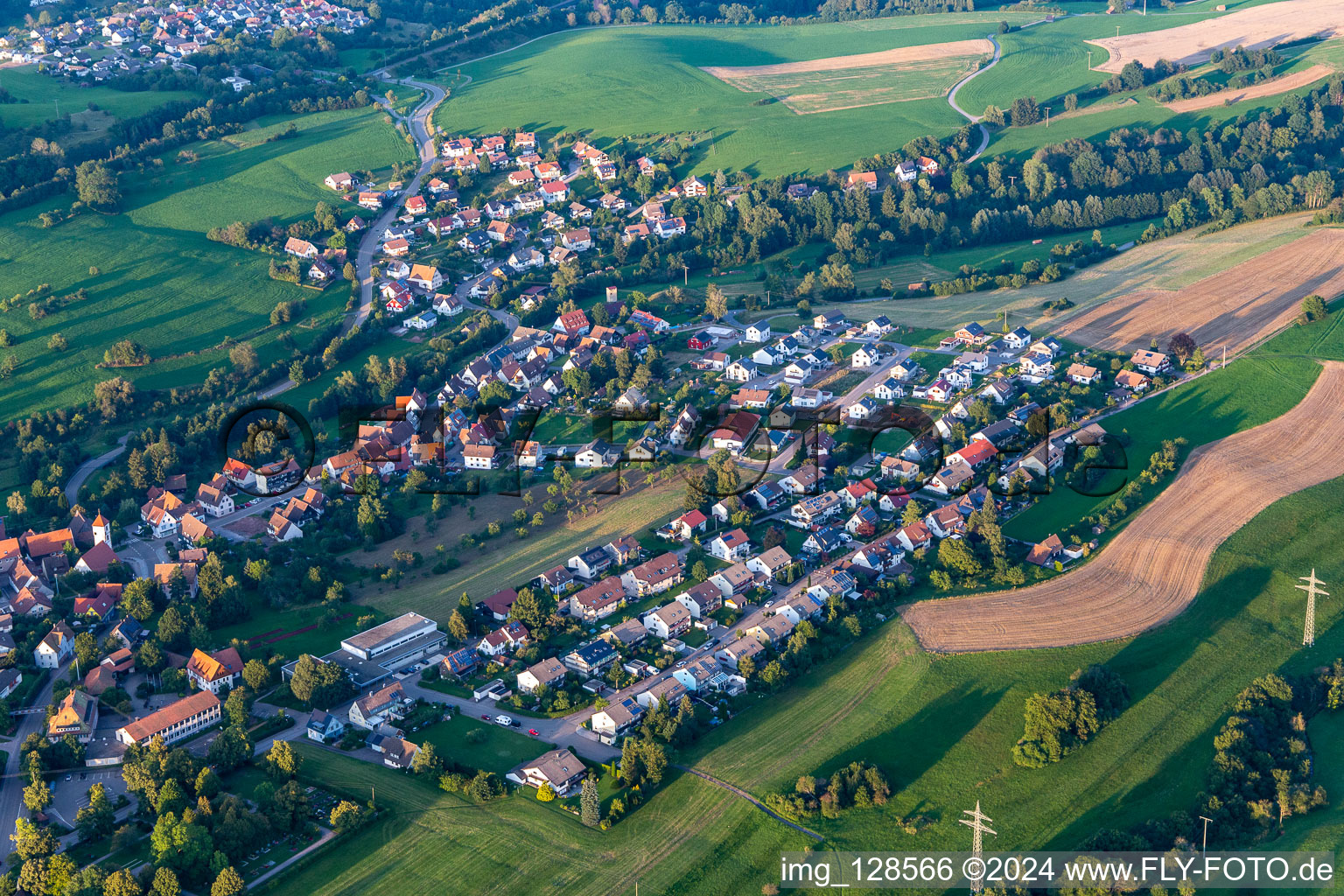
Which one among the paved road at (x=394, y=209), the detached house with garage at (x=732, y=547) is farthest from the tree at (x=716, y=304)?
the detached house with garage at (x=732, y=547)

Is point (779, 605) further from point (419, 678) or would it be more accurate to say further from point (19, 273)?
point (19, 273)

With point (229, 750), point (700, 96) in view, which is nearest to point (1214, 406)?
point (229, 750)

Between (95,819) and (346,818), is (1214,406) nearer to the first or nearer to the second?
(346,818)

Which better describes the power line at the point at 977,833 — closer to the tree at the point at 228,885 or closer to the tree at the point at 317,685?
the tree at the point at 228,885

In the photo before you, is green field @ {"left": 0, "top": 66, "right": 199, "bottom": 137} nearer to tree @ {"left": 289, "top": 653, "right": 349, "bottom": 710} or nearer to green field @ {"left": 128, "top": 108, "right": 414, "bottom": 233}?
green field @ {"left": 128, "top": 108, "right": 414, "bottom": 233}

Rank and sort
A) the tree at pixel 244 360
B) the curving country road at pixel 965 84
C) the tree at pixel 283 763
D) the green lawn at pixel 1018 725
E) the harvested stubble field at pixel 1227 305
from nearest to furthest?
the green lawn at pixel 1018 725 → the tree at pixel 283 763 → the harvested stubble field at pixel 1227 305 → the tree at pixel 244 360 → the curving country road at pixel 965 84

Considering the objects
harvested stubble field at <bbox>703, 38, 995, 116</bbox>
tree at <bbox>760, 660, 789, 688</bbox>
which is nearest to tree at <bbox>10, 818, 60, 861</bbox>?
tree at <bbox>760, 660, 789, 688</bbox>
